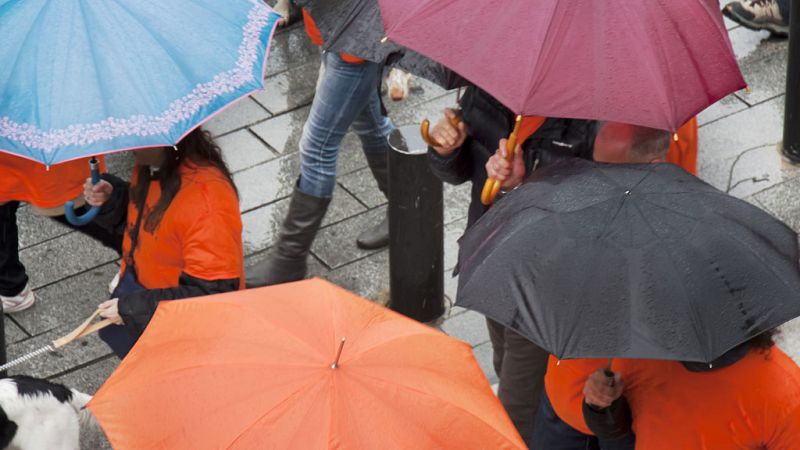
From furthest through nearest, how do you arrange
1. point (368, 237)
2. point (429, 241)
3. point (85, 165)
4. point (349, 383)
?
point (368, 237) → point (429, 241) → point (85, 165) → point (349, 383)

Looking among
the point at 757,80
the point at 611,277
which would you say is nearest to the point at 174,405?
the point at 611,277

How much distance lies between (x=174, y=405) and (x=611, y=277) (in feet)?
3.77

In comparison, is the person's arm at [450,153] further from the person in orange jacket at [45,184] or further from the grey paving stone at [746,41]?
the grey paving stone at [746,41]

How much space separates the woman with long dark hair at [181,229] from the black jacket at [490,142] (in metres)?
0.79

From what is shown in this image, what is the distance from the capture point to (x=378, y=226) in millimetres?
6547

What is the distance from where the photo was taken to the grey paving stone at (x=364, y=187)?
6789 mm

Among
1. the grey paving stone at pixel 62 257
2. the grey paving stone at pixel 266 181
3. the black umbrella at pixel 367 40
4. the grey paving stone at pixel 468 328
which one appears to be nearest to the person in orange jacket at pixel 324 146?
the grey paving stone at pixel 266 181

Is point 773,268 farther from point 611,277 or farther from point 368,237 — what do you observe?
point 368,237

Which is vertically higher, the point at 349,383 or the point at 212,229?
the point at 349,383

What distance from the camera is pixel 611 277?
332 cm

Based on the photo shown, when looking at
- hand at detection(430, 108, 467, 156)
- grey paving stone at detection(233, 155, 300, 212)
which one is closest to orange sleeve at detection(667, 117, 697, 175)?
hand at detection(430, 108, 467, 156)

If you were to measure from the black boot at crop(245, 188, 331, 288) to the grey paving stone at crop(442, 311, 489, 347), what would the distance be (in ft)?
2.48

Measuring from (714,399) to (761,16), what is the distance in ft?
14.7

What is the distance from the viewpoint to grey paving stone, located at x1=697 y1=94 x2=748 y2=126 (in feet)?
23.5
